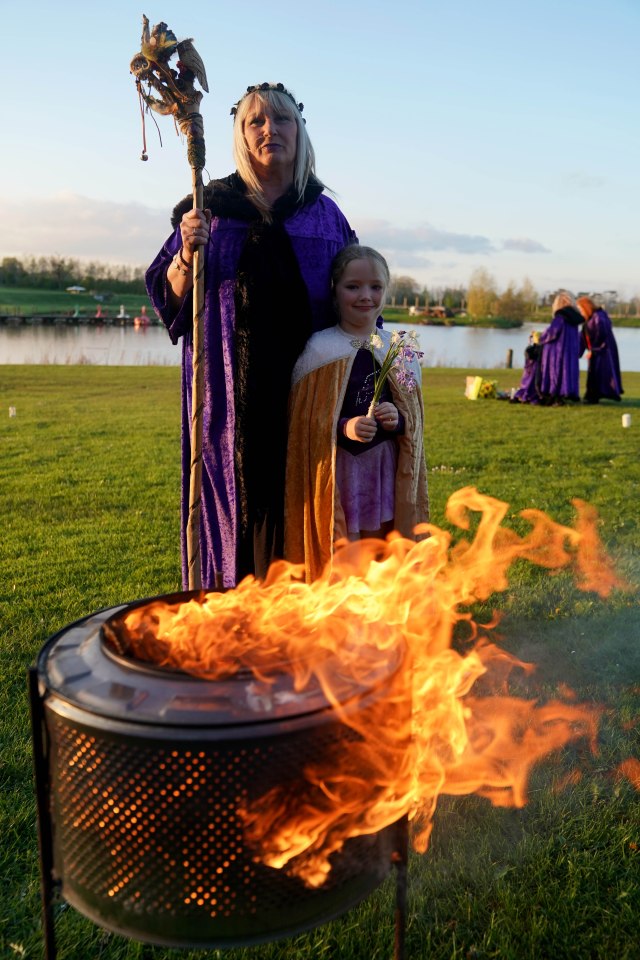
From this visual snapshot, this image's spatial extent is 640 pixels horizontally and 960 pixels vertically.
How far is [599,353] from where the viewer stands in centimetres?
1436

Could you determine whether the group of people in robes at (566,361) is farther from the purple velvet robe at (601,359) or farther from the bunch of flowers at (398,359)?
the bunch of flowers at (398,359)

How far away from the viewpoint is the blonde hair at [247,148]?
8.89ft

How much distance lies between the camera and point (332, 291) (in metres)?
2.94

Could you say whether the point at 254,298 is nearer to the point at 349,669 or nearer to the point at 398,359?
the point at 398,359

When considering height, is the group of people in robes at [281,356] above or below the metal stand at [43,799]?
above

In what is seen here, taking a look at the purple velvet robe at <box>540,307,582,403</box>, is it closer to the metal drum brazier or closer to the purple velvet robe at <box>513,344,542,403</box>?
the purple velvet robe at <box>513,344,542,403</box>

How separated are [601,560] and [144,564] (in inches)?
128

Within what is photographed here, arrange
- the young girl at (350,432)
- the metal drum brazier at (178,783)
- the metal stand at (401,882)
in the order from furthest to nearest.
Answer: the young girl at (350,432)
the metal stand at (401,882)
the metal drum brazier at (178,783)

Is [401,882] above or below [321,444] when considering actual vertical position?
below

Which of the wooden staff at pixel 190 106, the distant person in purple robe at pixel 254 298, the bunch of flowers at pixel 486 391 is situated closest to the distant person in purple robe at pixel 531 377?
the bunch of flowers at pixel 486 391

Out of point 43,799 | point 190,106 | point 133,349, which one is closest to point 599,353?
point 190,106

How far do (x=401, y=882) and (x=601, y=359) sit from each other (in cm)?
1388

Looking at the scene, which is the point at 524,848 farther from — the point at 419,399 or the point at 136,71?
the point at 136,71

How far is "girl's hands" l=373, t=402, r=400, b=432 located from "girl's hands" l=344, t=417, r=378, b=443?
50mm
